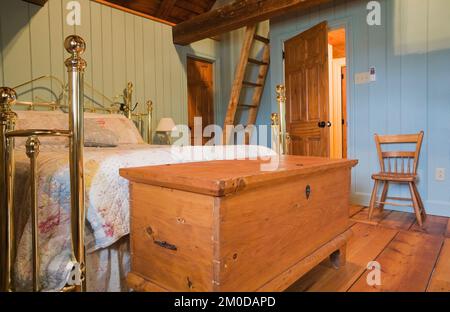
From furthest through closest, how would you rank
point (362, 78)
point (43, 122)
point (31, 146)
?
1. point (362, 78)
2. point (43, 122)
3. point (31, 146)

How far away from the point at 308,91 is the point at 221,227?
2863 mm

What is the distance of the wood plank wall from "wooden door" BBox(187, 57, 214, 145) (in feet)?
0.64

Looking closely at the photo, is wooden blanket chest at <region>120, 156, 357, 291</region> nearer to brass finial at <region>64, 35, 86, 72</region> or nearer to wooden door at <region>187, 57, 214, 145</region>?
brass finial at <region>64, 35, 86, 72</region>

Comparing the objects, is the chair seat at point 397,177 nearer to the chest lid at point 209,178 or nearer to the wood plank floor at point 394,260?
the wood plank floor at point 394,260

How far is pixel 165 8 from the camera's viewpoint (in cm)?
398

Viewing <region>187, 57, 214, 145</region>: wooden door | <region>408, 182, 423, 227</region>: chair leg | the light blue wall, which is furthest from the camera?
<region>187, 57, 214, 145</region>: wooden door

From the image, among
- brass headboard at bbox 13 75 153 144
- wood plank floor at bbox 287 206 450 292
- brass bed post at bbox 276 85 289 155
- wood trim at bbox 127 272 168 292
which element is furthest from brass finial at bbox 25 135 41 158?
brass headboard at bbox 13 75 153 144

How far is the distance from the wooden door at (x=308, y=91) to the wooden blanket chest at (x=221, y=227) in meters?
2.07

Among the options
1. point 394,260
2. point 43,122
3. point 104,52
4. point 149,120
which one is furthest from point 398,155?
point 104,52

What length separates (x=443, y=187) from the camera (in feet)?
8.70

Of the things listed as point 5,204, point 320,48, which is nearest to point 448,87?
point 320,48

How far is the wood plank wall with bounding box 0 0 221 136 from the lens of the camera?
2666 millimetres

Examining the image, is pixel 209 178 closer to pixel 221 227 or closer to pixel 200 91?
pixel 221 227
